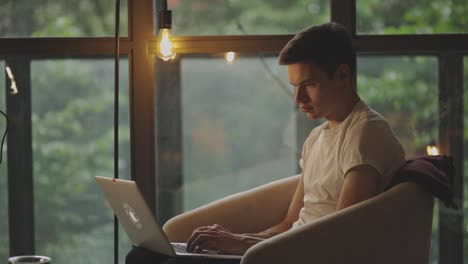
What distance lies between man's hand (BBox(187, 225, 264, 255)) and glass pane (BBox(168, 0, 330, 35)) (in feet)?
4.20

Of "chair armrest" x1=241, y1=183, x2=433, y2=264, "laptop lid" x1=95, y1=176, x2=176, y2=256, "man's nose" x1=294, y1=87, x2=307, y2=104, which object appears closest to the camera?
"chair armrest" x1=241, y1=183, x2=433, y2=264

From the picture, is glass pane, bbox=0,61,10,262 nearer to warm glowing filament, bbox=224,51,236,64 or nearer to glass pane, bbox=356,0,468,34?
warm glowing filament, bbox=224,51,236,64

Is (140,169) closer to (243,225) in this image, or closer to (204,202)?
(204,202)

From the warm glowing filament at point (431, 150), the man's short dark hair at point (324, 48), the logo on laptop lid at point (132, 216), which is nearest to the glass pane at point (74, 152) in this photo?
the logo on laptop lid at point (132, 216)

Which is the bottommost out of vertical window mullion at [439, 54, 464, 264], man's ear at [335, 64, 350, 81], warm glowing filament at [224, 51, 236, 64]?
vertical window mullion at [439, 54, 464, 264]

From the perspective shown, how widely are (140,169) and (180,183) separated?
206 millimetres

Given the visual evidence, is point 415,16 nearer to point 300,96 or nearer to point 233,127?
point 233,127

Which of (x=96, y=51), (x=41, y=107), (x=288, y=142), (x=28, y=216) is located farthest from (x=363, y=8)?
(x=28, y=216)

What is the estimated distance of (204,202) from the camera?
12.0 ft

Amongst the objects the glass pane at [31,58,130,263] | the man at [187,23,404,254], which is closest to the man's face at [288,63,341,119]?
→ the man at [187,23,404,254]

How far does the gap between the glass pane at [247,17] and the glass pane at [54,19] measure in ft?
0.97

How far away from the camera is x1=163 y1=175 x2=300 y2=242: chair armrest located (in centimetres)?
298

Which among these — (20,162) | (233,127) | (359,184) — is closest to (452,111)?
(233,127)

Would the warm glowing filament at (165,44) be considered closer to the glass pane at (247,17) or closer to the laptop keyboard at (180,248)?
the glass pane at (247,17)
